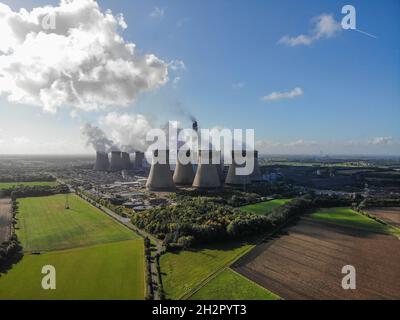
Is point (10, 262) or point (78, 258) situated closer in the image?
point (10, 262)

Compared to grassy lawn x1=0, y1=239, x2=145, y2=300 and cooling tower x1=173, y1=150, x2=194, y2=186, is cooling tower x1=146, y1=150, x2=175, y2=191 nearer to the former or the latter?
cooling tower x1=173, y1=150, x2=194, y2=186

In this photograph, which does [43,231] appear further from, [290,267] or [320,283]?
[320,283]

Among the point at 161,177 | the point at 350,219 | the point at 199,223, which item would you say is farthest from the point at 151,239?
the point at 161,177

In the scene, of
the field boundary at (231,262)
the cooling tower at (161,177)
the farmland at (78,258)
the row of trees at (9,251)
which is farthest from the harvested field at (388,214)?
the row of trees at (9,251)

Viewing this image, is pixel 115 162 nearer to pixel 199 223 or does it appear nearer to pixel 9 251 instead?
pixel 199 223

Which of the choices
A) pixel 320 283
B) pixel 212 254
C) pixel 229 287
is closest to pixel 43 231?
pixel 212 254
